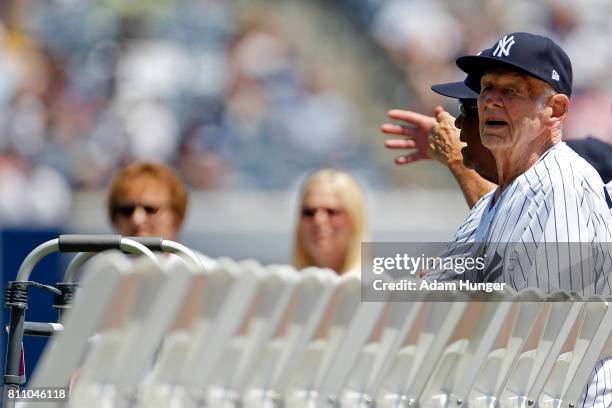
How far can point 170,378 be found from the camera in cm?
223

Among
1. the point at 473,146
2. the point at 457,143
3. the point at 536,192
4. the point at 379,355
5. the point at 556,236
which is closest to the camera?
the point at 379,355

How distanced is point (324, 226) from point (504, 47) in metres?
1.96

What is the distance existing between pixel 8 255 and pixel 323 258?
380 centimetres

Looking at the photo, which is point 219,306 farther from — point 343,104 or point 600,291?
point 343,104

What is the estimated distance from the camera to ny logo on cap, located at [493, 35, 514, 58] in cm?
310

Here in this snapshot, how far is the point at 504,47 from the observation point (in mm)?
3121

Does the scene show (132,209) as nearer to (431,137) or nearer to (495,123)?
(431,137)

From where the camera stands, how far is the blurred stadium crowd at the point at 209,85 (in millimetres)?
8992

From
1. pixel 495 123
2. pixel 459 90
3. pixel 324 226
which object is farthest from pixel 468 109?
pixel 324 226

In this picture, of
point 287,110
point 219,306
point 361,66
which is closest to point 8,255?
point 287,110

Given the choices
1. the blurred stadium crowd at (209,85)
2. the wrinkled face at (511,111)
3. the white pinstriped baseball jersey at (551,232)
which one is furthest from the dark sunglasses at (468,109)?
the blurred stadium crowd at (209,85)

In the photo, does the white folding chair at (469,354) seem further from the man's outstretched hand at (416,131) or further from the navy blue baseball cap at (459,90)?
the man's outstretched hand at (416,131)

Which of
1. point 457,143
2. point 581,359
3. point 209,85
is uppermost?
point 209,85

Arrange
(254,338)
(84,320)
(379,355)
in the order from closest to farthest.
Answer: (84,320)
(254,338)
(379,355)
